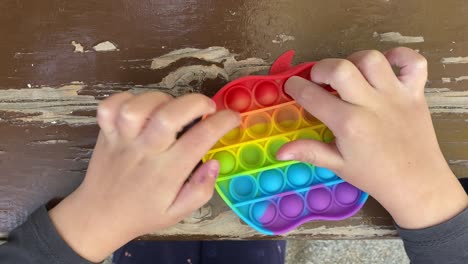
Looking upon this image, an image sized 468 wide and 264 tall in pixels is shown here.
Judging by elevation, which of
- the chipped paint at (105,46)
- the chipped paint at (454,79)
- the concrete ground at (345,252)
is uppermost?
the chipped paint at (105,46)

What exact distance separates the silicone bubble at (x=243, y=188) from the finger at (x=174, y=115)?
0.10 m

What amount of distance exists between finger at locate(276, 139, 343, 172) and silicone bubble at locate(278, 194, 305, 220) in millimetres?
53

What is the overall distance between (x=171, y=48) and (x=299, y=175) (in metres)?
0.20

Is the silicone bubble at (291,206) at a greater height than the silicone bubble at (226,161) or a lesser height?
lesser

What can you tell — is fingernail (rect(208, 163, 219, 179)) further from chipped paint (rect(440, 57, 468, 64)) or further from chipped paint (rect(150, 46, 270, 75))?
chipped paint (rect(440, 57, 468, 64))

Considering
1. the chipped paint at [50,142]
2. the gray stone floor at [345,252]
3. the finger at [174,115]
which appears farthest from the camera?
the gray stone floor at [345,252]

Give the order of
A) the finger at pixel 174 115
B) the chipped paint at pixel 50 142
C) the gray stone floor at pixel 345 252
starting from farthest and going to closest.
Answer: the gray stone floor at pixel 345 252 → the chipped paint at pixel 50 142 → the finger at pixel 174 115

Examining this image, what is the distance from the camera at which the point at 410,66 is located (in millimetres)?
534

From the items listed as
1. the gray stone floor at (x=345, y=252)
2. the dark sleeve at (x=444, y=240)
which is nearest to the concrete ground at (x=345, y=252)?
the gray stone floor at (x=345, y=252)

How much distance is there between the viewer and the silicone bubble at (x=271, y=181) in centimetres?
56

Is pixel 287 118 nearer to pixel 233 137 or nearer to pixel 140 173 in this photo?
pixel 233 137

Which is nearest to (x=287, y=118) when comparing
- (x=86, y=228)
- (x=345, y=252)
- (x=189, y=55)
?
(x=189, y=55)

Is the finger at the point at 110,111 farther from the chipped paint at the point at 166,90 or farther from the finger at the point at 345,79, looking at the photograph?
the finger at the point at 345,79

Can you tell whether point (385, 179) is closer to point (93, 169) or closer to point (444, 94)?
point (444, 94)
